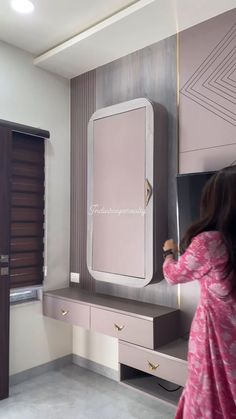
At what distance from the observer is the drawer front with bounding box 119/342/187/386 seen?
77.1 inches

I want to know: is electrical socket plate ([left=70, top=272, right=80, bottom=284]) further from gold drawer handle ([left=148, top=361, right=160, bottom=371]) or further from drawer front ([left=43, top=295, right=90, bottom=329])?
gold drawer handle ([left=148, top=361, right=160, bottom=371])

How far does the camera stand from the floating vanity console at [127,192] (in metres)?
2.36

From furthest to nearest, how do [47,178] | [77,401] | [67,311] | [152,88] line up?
1. [47,178]
2. [67,311]
3. [152,88]
4. [77,401]

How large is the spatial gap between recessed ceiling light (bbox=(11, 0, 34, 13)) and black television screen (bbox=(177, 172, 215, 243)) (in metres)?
1.46

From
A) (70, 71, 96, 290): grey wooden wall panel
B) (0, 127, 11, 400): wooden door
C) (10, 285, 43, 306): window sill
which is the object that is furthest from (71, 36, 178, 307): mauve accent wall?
(0, 127, 11, 400): wooden door

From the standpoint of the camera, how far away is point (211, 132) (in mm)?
2215

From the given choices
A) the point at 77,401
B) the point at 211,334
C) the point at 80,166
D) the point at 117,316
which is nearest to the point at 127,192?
the point at 80,166

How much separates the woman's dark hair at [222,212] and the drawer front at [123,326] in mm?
932

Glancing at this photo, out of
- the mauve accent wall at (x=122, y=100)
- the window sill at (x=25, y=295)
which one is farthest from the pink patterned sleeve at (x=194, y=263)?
the window sill at (x=25, y=295)

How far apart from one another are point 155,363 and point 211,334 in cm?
79

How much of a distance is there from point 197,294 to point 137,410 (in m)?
0.90

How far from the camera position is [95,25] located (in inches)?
93.9

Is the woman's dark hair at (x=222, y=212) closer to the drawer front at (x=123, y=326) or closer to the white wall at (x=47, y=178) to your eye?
the drawer front at (x=123, y=326)

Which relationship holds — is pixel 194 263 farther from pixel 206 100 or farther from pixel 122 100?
pixel 122 100
